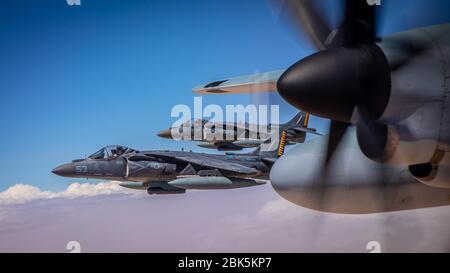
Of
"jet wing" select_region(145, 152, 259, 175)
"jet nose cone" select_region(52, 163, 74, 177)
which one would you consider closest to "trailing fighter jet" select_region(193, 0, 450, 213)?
"jet nose cone" select_region(52, 163, 74, 177)

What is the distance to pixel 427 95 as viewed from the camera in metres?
3.27

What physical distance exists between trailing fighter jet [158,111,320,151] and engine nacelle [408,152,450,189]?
1398 centimetres

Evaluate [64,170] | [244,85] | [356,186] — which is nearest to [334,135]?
[356,186]

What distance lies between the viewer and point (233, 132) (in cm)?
1942

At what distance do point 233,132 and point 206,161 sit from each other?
15.7ft

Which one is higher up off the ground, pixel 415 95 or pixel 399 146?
pixel 415 95

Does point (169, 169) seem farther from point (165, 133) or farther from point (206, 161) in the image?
point (165, 133)

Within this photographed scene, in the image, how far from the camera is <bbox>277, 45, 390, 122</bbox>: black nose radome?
3166mm

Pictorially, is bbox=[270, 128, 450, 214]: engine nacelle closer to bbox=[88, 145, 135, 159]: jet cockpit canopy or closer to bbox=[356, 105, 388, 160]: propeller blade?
bbox=[356, 105, 388, 160]: propeller blade

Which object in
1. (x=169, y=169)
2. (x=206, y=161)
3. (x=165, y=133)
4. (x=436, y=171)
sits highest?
(x=436, y=171)

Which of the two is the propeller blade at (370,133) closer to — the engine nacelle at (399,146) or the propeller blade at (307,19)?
the engine nacelle at (399,146)

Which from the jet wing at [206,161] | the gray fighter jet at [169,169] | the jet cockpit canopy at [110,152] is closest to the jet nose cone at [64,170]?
the gray fighter jet at [169,169]
